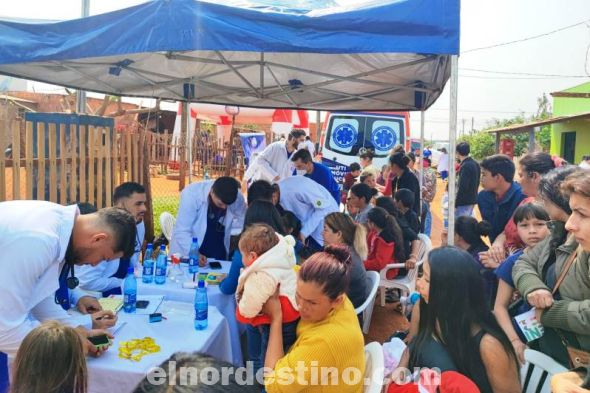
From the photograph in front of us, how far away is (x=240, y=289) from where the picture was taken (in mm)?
2311

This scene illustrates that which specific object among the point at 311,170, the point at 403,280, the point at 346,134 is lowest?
the point at 403,280

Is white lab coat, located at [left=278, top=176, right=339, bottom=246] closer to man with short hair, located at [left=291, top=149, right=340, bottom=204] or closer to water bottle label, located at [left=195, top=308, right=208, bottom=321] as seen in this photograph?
man with short hair, located at [left=291, top=149, right=340, bottom=204]

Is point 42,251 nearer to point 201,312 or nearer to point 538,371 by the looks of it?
point 201,312

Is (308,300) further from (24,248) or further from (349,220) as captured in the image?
(349,220)

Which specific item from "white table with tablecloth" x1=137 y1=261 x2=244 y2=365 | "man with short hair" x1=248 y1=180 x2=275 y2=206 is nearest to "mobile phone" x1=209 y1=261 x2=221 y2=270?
"white table with tablecloth" x1=137 y1=261 x2=244 y2=365

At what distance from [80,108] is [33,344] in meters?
5.38

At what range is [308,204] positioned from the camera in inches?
184

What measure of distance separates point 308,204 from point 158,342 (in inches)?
105

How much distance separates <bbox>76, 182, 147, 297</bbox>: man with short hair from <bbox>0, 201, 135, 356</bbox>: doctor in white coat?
67 cm

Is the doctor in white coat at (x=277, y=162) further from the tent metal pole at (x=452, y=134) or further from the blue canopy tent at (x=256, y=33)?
the tent metal pole at (x=452, y=134)

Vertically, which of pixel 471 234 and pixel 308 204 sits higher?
pixel 308 204

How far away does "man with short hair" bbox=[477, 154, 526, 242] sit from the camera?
352cm

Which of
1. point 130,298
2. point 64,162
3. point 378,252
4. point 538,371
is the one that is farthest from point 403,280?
point 64,162

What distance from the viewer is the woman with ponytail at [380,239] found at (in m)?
4.21
